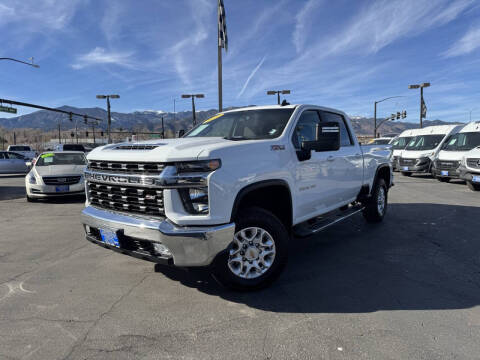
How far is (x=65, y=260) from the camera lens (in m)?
4.32

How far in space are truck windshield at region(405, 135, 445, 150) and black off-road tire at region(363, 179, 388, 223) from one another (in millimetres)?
10958

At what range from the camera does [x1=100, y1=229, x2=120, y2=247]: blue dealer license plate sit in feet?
10.2

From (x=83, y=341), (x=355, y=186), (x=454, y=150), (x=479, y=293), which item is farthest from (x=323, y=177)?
(x=454, y=150)

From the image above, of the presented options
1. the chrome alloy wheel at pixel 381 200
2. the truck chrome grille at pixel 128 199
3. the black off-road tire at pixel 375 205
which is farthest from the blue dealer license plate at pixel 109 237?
the chrome alloy wheel at pixel 381 200

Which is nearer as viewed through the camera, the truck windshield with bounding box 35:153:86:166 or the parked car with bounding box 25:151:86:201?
the parked car with bounding box 25:151:86:201

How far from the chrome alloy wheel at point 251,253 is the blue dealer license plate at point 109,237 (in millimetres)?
1083

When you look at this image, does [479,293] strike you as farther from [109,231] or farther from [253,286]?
[109,231]

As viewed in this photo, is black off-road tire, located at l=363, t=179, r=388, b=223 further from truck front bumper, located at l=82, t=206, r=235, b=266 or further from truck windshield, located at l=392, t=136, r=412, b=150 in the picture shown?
truck windshield, located at l=392, t=136, r=412, b=150

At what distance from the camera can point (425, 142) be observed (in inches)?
620

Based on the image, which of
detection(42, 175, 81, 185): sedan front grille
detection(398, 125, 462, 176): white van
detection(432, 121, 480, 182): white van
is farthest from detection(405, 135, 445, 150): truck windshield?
detection(42, 175, 81, 185): sedan front grille

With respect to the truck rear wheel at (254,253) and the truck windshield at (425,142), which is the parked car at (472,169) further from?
the truck rear wheel at (254,253)

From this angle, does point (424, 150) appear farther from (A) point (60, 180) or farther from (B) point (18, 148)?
(B) point (18, 148)

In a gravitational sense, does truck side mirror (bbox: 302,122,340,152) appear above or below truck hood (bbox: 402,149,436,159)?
above

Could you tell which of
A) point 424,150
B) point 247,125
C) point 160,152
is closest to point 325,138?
point 247,125
